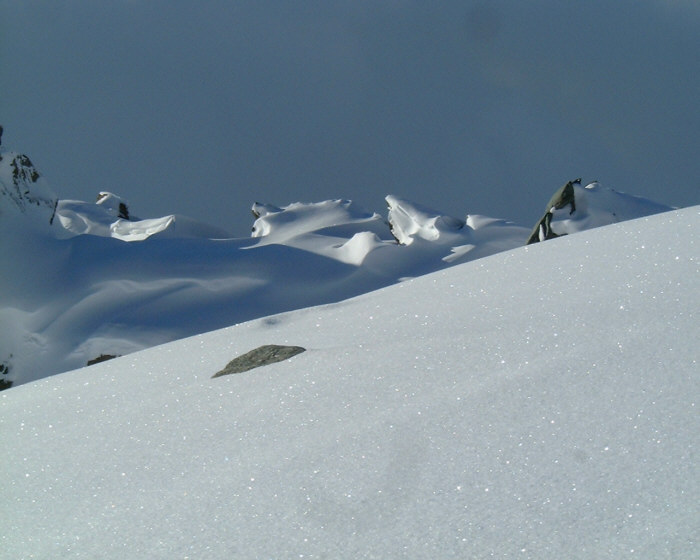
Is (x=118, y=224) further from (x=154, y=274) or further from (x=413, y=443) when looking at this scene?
(x=413, y=443)

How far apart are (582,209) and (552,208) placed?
0.34 meters

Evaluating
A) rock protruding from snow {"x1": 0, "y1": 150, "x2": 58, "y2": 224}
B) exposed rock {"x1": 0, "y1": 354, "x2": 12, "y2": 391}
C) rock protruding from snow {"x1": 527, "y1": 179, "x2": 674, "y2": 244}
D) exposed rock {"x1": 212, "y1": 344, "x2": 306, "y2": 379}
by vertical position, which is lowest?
exposed rock {"x1": 0, "y1": 354, "x2": 12, "y2": 391}

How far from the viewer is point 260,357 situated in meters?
2.33

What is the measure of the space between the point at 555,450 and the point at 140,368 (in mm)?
1758

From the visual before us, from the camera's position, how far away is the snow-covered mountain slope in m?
1.15

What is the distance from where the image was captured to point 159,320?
8094 mm

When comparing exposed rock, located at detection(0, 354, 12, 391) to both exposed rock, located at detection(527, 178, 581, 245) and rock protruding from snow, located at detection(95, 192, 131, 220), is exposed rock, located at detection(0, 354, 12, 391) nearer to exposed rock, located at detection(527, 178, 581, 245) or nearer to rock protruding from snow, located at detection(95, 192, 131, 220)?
exposed rock, located at detection(527, 178, 581, 245)

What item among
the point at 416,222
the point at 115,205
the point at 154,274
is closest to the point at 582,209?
the point at 416,222

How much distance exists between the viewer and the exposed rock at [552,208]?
7.28 m

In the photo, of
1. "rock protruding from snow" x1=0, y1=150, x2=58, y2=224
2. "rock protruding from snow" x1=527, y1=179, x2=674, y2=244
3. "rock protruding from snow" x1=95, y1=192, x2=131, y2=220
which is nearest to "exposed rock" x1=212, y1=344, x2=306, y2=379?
"rock protruding from snow" x1=527, y1=179, x2=674, y2=244

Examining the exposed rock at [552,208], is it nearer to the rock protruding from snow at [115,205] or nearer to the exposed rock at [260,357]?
the exposed rock at [260,357]

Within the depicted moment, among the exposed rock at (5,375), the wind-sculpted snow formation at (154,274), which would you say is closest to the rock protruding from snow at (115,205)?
the wind-sculpted snow formation at (154,274)

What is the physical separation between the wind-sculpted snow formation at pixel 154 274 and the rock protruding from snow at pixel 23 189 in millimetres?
12

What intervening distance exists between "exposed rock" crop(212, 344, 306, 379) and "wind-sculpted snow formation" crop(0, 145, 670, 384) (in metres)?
5.43
